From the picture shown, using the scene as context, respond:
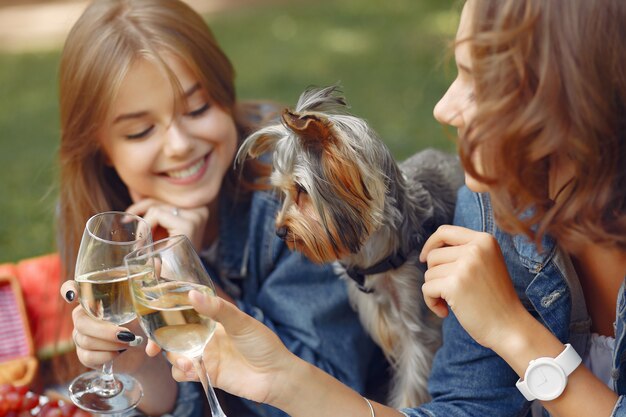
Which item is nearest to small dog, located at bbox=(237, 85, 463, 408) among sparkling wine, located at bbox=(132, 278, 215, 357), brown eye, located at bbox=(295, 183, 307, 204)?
brown eye, located at bbox=(295, 183, 307, 204)

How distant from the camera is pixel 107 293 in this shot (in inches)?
90.5

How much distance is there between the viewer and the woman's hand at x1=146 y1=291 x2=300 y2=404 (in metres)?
2.19

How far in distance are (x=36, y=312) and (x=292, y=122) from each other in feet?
5.82

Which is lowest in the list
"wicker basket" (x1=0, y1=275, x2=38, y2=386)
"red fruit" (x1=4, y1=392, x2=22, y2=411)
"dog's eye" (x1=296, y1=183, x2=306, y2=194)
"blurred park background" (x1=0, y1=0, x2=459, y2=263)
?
"blurred park background" (x1=0, y1=0, x2=459, y2=263)

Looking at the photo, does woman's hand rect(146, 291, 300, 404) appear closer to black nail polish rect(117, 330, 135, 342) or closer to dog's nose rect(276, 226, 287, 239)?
black nail polish rect(117, 330, 135, 342)

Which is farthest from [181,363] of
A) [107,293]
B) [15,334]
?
[15,334]

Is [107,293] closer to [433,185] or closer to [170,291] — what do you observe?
[170,291]

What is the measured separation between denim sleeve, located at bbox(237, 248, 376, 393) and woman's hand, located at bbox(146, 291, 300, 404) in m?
0.84

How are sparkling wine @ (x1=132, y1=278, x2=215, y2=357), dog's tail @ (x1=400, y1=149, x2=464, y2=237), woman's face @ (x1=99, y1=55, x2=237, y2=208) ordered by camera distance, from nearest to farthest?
sparkling wine @ (x1=132, y1=278, x2=215, y2=357) < dog's tail @ (x1=400, y1=149, x2=464, y2=237) < woman's face @ (x1=99, y1=55, x2=237, y2=208)

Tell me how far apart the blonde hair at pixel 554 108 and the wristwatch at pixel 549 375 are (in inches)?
13.7

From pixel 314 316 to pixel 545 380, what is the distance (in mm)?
1104

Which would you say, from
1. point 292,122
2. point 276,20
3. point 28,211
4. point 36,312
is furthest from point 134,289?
point 276,20

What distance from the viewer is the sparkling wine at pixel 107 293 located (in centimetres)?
228

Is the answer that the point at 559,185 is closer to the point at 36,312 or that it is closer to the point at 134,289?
the point at 134,289
